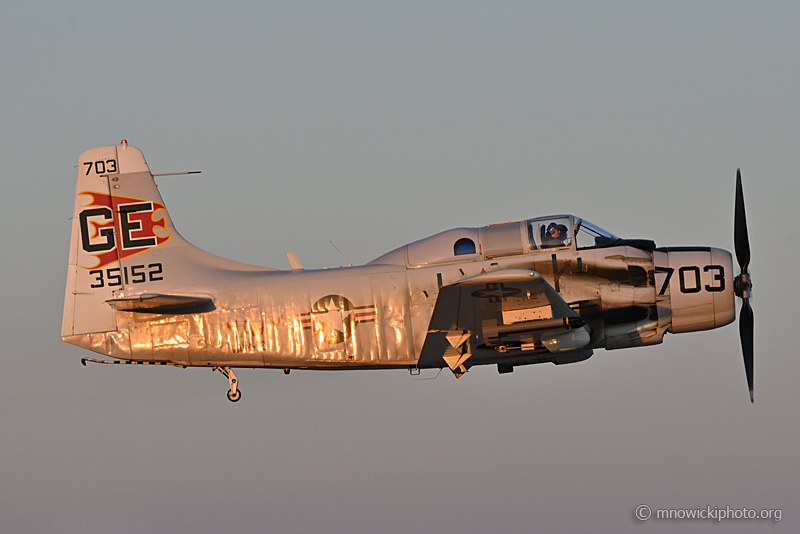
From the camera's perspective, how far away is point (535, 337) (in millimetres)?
15789

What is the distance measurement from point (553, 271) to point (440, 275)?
6.17ft

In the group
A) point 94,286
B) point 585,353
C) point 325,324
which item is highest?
point 94,286

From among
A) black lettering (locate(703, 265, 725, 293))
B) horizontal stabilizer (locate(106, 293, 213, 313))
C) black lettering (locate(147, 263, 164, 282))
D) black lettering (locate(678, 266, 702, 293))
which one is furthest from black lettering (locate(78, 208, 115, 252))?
black lettering (locate(703, 265, 725, 293))

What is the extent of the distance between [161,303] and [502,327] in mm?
5780

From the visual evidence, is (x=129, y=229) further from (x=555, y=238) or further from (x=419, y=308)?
(x=555, y=238)

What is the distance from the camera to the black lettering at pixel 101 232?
672 inches

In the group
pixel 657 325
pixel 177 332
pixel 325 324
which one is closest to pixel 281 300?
pixel 325 324

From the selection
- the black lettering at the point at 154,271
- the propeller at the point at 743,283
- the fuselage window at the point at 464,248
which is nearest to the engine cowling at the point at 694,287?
the propeller at the point at 743,283

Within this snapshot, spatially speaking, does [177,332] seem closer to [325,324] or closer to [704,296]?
[325,324]

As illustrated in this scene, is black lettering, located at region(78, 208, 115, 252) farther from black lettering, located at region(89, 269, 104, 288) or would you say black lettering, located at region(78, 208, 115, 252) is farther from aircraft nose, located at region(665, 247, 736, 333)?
aircraft nose, located at region(665, 247, 736, 333)

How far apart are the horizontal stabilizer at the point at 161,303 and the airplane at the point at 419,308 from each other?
2 cm

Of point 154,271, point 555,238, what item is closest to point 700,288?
point 555,238

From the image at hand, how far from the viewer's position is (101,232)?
56.3 feet

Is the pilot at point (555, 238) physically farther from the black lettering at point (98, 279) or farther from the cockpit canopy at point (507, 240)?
the black lettering at point (98, 279)
